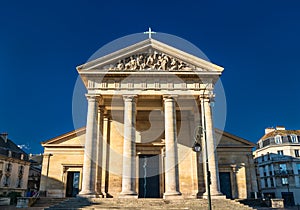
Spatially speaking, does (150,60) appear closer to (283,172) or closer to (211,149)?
(211,149)

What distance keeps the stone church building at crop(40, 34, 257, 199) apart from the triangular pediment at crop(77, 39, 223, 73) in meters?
0.08

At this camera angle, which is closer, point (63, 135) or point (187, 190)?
point (187, 190)

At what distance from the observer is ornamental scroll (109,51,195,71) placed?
22.5m

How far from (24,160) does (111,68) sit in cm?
3528

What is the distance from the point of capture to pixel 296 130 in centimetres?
4912

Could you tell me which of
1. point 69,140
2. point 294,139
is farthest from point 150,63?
point 294,139

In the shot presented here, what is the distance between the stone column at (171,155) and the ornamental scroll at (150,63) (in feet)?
8.91

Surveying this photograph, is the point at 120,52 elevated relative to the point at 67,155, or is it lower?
elevated

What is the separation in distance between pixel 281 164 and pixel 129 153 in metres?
35.7

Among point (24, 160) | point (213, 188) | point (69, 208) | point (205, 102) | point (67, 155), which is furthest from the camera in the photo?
point (24, 160)

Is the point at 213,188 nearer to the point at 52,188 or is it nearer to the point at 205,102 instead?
A: the point at 205,102

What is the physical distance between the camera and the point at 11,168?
148 feet

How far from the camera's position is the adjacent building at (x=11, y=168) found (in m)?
43.0

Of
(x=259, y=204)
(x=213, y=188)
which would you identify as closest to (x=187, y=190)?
(x=213, y=188)
